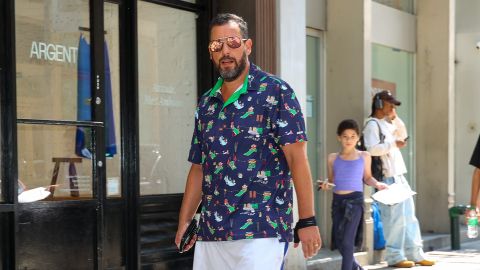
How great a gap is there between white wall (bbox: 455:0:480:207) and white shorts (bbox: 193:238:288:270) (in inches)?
427

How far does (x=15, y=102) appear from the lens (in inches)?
240

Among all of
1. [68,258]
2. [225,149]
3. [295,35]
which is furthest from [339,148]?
[225,149]

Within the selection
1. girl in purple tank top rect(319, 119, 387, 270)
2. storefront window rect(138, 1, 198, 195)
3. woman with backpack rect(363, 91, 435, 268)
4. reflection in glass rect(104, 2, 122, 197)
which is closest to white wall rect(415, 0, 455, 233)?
woman with backpack rect(363, 91, 435, 268)

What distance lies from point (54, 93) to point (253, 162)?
3.19 meters

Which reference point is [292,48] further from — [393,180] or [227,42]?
[227,42]

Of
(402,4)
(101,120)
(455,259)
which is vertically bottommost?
(455,259)

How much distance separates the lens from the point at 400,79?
12.5 meters

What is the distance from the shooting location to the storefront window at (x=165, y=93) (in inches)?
301

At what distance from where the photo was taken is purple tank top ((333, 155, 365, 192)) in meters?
8.18

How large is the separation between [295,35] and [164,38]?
1437mm

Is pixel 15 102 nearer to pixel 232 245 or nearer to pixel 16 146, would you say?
pixel 16 146

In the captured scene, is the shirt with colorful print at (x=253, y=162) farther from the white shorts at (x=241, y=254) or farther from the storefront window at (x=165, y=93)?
the storefront window at (x=165, y=93)

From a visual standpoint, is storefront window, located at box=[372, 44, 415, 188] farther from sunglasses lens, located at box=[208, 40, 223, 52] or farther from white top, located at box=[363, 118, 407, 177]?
sunglasses lens, located at box=[208, 40, 223, 52]

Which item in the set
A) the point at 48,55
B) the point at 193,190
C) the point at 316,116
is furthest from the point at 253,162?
the point at 316,116
